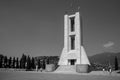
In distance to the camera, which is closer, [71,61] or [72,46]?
[71,61]

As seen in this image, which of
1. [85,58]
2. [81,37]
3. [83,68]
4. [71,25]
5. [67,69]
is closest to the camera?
[83,68]

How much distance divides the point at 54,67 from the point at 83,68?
7.26m

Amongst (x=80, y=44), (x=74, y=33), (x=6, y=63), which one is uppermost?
(x=74, y=33)

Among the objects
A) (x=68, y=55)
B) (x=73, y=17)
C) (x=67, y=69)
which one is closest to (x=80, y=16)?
(x=73, y=17)

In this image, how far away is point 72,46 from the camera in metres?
42.3

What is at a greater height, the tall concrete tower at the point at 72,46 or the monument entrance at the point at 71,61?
the tall concrete tower at the point at 72,46

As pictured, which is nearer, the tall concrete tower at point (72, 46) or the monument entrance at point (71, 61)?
the tall concrete tower at point (72, 46)

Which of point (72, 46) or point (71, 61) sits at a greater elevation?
point (72, 46)

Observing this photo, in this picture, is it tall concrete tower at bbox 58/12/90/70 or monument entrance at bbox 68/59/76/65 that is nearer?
tall concrete tower at bbox 58/12/90/70

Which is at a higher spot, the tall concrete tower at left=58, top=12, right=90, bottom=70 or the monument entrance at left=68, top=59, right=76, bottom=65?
the tall concrete tower at left=58, top=12, right=90, bottom=70

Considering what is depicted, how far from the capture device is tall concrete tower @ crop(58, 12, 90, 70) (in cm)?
3734

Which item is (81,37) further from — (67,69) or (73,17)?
(67,69)

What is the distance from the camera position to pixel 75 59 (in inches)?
1506

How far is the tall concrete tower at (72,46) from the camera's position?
37.3 m
